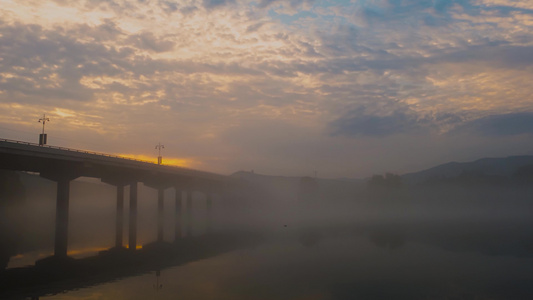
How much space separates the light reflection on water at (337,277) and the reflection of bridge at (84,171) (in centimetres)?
1489

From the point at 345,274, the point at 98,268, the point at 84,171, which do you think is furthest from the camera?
the point at 84,171

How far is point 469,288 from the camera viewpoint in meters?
22.8

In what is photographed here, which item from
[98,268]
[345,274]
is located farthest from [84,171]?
[345,274]

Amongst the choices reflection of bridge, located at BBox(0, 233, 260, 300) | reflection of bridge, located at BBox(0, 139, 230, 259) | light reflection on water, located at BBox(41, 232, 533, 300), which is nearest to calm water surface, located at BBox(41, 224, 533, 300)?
light reflection on water, located at BBox(41, 232, 533, 300)

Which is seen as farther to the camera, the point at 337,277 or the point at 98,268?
the point at 98,268

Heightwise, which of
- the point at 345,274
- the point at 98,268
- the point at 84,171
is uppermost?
the point at 84,171

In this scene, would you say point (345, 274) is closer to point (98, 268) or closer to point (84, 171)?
point (98, 268)

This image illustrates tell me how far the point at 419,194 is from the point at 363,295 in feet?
533

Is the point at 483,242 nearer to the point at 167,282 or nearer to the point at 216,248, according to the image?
the point at 216,248

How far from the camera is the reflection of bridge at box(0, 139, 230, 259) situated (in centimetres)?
5903

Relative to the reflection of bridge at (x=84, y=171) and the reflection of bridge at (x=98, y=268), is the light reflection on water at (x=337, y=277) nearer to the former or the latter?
the reflection of bridge at (x=98, y=268)

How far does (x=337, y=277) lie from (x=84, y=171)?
69286 millimetres

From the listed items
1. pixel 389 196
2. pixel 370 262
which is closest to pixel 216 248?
pixel 370 262

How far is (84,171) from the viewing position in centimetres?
8194
